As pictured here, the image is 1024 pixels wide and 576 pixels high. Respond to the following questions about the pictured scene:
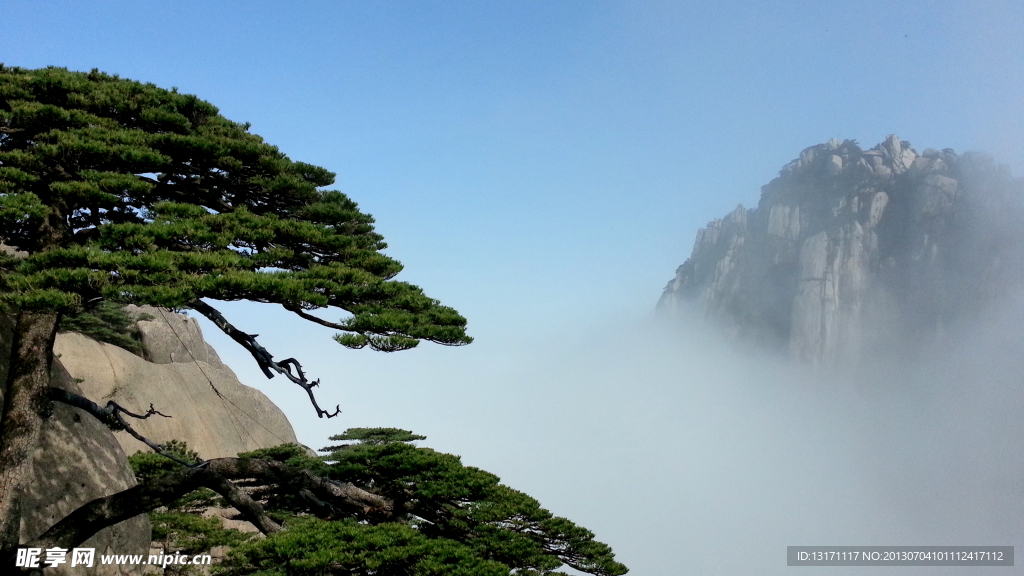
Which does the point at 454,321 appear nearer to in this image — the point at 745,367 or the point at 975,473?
the point at 975,473

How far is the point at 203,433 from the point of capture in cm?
2020

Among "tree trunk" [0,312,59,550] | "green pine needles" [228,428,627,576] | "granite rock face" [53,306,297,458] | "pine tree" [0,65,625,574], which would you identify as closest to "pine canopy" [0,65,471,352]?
"pine tree" [0,65,625,574]

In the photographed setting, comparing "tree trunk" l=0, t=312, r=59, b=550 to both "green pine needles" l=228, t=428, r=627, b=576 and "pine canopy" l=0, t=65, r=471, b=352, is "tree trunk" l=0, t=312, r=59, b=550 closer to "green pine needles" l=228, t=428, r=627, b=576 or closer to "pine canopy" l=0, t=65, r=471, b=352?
"pine canopy" l=0, t=65, r=471, b=352

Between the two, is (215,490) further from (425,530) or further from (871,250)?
(871,250)

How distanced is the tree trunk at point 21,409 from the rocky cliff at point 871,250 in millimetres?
93913

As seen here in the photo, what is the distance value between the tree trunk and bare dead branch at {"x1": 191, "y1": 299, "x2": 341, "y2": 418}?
1812 mm

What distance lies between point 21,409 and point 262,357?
2.64m

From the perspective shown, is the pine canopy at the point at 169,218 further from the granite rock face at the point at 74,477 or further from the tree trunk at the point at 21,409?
the granite rock face at the point at 74,477

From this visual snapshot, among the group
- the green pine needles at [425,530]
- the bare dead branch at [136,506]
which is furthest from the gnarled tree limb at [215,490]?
the green pine needles at [425,530]

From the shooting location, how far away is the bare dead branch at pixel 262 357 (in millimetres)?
8328

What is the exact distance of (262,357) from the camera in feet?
27.8

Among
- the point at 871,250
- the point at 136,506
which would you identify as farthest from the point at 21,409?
the point at 871,250

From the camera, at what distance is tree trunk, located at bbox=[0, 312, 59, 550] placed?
723cm

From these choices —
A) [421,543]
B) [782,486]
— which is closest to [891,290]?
[782,486]
